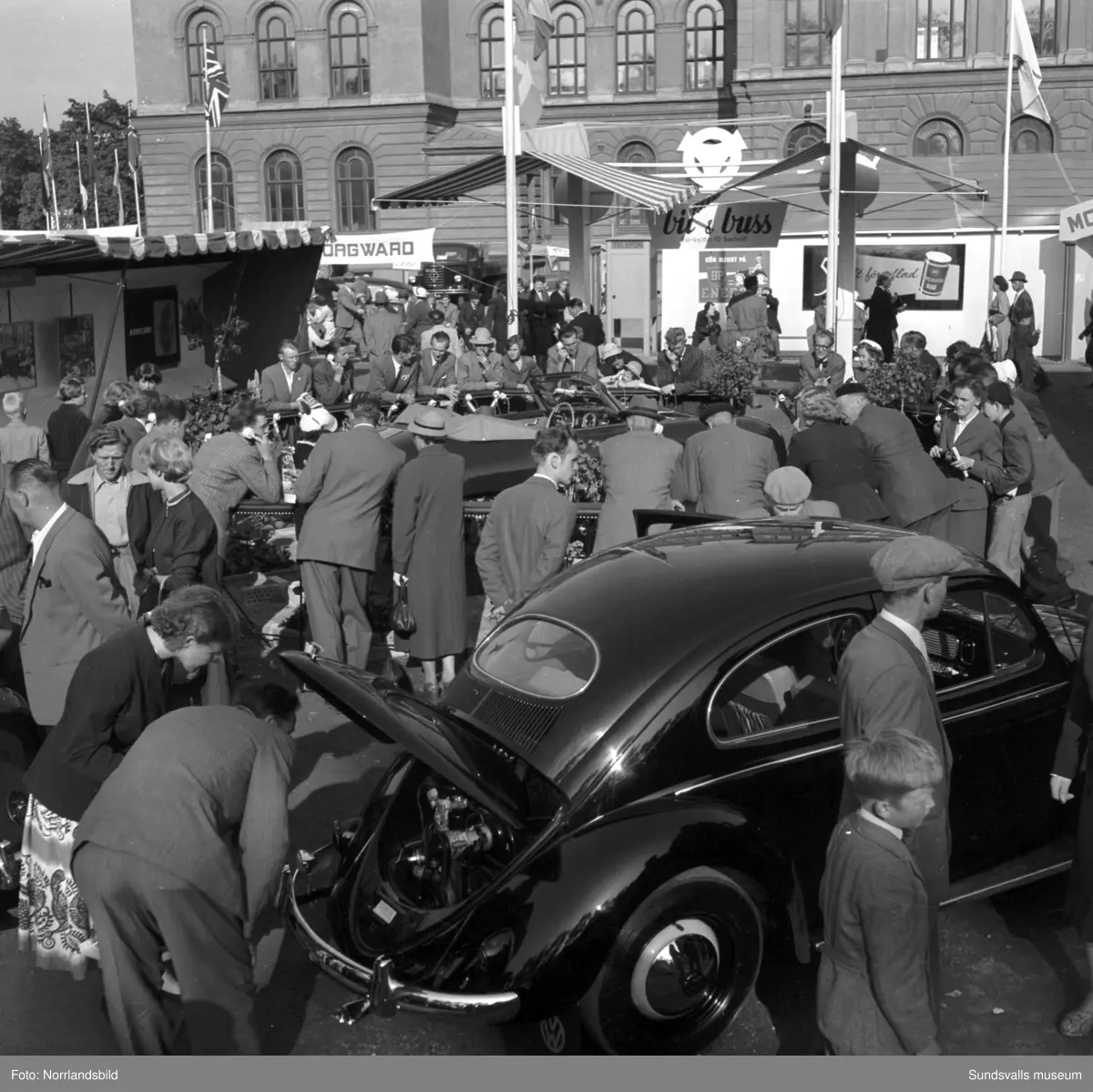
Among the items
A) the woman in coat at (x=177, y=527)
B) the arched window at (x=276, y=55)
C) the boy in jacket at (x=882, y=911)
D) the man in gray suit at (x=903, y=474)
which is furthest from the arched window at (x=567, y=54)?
the boy in jacket at (x=882, y=911)

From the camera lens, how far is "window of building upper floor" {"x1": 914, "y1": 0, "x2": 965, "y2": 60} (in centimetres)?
4988

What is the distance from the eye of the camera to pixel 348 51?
56.9 metres

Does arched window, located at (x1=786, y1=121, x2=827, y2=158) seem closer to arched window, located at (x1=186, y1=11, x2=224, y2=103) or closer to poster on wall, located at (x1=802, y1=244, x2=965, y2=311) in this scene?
arched window, located at (x1=186, y1=11, x2=224, y2=103)

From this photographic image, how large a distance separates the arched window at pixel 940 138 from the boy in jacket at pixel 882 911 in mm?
51178

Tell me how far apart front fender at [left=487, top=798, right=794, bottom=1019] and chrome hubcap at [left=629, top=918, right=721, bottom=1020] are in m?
0.18

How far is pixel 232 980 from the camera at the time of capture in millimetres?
3975

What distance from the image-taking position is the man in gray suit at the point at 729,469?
8.29 meters

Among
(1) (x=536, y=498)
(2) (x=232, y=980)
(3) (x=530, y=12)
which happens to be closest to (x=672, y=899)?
(2) (x=232, y=980)

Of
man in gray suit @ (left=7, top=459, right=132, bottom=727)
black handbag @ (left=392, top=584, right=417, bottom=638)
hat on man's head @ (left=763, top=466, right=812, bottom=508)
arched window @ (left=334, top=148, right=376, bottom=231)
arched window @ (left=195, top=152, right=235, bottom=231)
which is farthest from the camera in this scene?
arched window @ (left=195, top=152, right=235, bottom=231)

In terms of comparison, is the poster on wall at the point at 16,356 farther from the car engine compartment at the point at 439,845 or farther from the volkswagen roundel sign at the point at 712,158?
the volkswagen roundel sign at the point at 712,158

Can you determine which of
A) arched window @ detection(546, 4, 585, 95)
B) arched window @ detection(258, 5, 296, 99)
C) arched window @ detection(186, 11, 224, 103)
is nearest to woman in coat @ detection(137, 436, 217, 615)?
arched window @ detection(546, 4, 585, 95)

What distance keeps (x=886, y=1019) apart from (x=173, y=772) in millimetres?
2029

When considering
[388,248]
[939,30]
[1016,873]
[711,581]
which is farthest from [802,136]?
[711,581]

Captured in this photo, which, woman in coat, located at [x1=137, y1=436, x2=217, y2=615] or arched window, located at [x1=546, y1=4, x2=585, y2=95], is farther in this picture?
arched window, located at [x1=546, y1=4, x2=585, y2=95]
